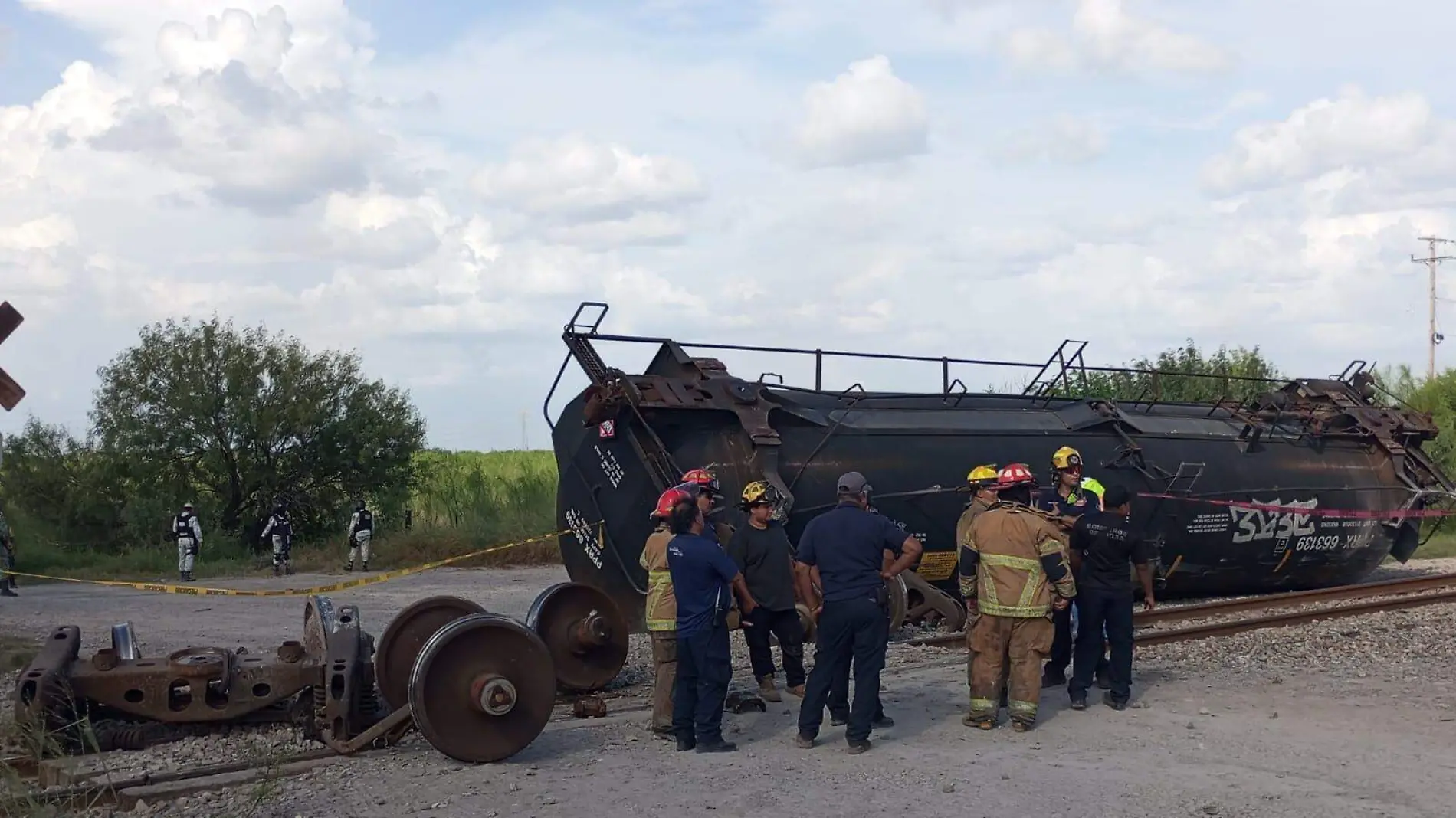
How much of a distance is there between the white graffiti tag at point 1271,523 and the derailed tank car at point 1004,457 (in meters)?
0.02

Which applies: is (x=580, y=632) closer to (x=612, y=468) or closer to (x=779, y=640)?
(x=779, y=640)

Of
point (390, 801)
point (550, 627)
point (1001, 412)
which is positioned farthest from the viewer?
point (1001, 412)

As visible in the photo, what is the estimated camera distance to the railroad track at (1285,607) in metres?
12.6

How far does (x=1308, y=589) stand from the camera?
16938 millimetres

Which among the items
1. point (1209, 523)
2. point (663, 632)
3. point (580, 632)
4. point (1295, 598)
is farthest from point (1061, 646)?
point (1295, 598)

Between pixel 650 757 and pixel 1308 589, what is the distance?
11.6 m

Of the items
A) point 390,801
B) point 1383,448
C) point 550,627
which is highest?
point 1383,448

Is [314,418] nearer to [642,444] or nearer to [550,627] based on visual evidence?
[642,444]

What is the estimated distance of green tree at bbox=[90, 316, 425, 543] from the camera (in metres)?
29.6

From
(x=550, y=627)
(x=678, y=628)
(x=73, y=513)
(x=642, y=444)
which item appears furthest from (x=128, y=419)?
(x=678, y=628)

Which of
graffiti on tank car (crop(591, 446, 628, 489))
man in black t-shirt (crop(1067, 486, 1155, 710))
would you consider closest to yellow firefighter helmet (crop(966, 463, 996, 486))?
man in black t-shirt (crop(1067, 486, 1155, 710))

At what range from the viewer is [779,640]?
970cm

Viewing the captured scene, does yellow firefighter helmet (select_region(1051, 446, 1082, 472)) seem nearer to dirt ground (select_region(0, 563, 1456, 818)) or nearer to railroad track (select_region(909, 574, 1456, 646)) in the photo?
dirt ground (select_region(0, 563, 1456, 818))

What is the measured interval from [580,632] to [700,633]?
1.80 metres
